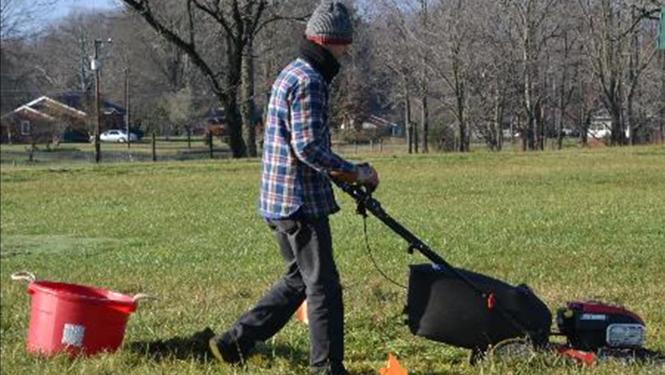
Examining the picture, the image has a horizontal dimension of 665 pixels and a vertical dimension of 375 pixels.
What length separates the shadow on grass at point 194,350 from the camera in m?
6.11

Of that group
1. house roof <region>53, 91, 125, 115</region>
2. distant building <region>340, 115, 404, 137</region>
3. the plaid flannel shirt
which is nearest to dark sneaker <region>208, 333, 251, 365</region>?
the plaid flannel shirt

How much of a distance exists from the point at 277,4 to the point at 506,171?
52.3 ft

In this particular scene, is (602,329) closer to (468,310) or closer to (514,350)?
(514,350)

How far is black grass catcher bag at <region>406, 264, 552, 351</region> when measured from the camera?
5629 millimetres

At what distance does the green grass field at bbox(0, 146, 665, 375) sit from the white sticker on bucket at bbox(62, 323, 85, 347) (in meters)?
0.11

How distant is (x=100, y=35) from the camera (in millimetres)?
86250

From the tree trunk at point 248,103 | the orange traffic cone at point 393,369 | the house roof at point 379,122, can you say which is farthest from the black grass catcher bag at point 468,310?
the house roof at point 379,122

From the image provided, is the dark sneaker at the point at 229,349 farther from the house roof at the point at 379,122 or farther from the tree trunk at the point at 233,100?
the house roof at the point at 379,122

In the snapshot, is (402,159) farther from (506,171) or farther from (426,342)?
(426,342)

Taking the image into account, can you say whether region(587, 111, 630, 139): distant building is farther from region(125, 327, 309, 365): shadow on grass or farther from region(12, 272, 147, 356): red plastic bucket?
region(12, 272, 147, 356): red plastic bucket

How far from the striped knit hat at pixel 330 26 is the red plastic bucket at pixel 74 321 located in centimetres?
181

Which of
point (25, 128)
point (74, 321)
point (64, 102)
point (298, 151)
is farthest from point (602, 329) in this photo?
point (64, 102)

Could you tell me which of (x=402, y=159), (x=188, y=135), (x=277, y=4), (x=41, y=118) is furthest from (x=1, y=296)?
(x=41, y=118)

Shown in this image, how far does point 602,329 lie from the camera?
5.72 meters
